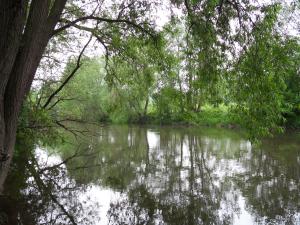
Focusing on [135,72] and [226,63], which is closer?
[226,63]

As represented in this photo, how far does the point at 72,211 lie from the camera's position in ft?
26.7

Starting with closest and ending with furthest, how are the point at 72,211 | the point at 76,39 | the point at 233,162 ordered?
the point at 72,211 → the point at 76,39 → the point at 233,162

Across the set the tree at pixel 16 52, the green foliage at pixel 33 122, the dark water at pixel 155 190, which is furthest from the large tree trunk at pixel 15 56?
the dark water at pixel 155 190

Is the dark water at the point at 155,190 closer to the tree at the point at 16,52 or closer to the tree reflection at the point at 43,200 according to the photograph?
the tree reflection at the point at 43,200

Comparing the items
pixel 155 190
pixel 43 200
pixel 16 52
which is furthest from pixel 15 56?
pixel 155 190

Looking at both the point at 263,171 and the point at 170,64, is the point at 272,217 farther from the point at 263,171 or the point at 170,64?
the point at 263,171

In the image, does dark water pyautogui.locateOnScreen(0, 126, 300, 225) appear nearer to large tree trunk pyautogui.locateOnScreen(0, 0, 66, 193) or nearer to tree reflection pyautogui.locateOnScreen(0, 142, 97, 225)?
tree reflection pyautogui.locateOnScreen(0, 142, 97, 225)

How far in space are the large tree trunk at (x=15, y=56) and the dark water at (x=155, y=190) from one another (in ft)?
14.0

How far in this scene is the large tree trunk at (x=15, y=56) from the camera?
3.12m

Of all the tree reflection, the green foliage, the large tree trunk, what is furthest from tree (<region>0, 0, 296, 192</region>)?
the tree reflection

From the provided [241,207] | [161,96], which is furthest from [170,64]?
[241,207]

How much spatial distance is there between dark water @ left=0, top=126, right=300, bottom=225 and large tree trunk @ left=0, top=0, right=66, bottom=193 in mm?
4275

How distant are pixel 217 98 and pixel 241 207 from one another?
394 centimetres

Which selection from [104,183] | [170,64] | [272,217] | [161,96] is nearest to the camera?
[161,96]
